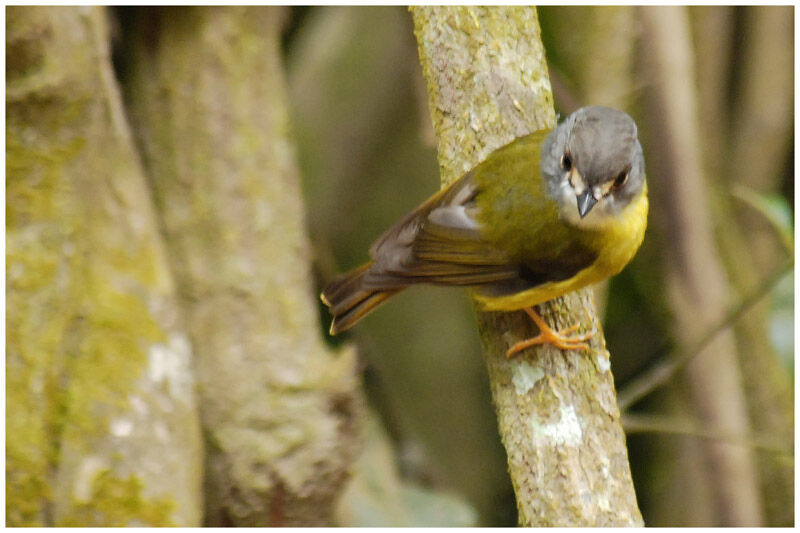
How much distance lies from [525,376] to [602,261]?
45 centimetres

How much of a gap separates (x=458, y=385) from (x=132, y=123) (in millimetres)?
2131

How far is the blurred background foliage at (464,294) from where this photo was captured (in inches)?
151

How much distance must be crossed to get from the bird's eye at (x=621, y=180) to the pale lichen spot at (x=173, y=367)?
61.1 inches

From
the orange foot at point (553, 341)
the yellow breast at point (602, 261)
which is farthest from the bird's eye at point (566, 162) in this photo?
the orange foot at point (553, 341)

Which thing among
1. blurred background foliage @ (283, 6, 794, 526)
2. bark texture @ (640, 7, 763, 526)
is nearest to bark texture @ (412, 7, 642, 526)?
bark texture @ (640, 7, 763, 526)

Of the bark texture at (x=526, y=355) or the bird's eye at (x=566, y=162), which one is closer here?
the bark texture at (x=526, y=355)

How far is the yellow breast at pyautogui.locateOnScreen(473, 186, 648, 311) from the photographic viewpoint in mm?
2105

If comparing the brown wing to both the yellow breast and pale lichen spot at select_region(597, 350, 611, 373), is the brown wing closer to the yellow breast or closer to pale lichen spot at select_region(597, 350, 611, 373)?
the yellow breast

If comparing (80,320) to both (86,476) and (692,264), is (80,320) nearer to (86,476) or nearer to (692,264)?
(86,476)

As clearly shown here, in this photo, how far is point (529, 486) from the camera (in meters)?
1.76

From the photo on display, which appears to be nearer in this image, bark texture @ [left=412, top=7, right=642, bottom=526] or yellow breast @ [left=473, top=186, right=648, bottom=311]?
bark texture @ [left=412, top=7, right=642, bottom=526]

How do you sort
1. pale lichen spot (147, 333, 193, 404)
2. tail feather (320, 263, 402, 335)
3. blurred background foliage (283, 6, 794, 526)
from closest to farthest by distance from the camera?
tail feather (320, 263, 402, 335) → pale lichen spot (147, 333, 193, 404) → blurred background foliage (283, 6, 794, 526)

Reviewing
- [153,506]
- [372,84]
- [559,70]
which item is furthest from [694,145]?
[153,506]

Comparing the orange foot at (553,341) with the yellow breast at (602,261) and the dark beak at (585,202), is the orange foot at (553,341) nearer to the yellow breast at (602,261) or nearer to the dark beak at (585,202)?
the yellow breast at (602,261)
